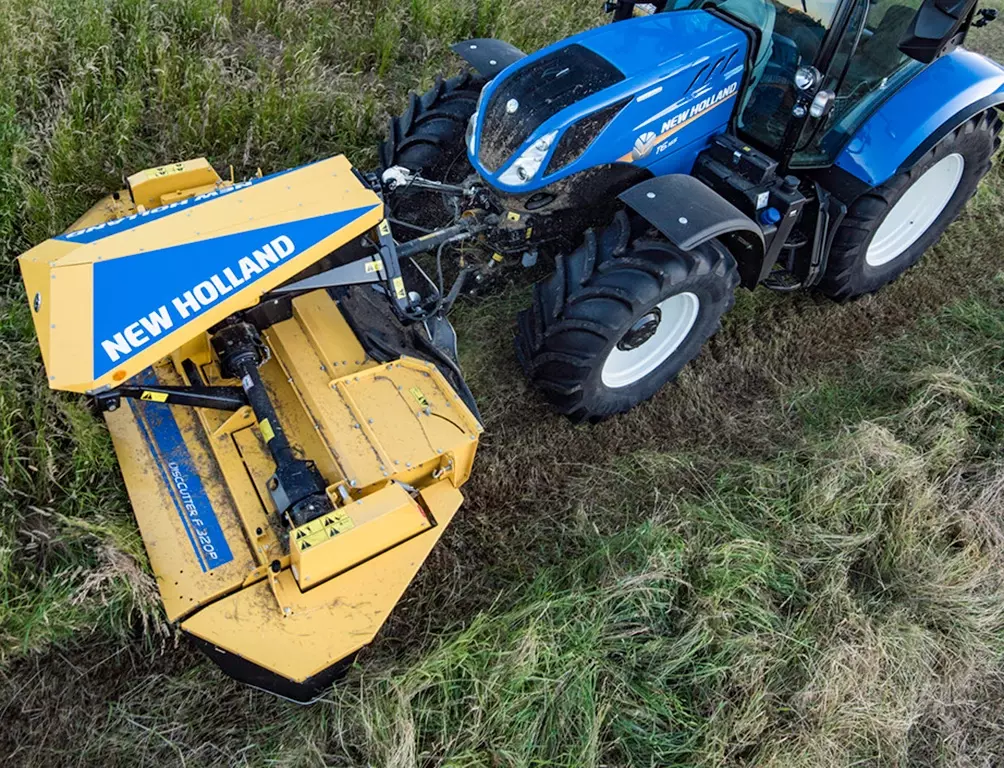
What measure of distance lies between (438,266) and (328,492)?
1.16 metres

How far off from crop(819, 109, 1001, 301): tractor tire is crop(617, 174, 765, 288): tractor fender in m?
0.74

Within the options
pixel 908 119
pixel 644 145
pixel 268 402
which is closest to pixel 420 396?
pixel 268 402

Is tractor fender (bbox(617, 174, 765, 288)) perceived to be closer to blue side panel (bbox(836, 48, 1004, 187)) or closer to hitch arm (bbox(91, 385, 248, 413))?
blue side panel (bbox(836, 48, 1004, 187))

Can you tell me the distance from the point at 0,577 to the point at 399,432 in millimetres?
1425

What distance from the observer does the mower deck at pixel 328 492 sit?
8.42ft

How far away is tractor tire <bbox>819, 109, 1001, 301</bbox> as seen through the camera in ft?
12.6

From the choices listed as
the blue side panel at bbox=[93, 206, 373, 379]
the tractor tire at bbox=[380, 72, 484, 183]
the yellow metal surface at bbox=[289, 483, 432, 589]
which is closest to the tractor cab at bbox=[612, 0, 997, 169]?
the tractor tire at bbox=[380, 72, 484, 183]

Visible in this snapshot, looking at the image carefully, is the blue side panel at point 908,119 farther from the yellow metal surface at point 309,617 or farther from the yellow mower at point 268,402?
the yellow metal surface at point 309,617

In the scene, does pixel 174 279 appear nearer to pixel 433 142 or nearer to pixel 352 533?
pixel 352 533

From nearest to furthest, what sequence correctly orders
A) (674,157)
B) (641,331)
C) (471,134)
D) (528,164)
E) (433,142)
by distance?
(528,164), (641,331), (471,134), (674,157), (433,142)

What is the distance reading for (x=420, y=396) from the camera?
3.04 meters

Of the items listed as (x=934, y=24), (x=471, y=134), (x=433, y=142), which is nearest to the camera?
(x=934, y=24)

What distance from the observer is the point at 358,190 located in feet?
9.93

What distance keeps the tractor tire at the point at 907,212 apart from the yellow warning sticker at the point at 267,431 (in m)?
2.88
